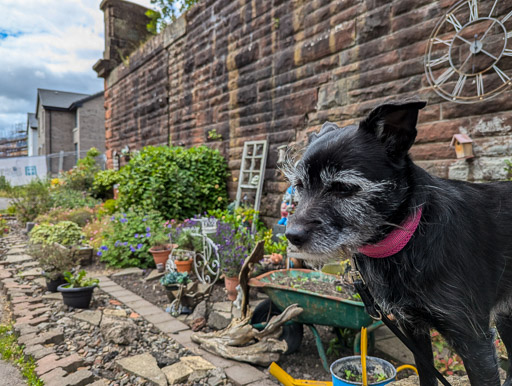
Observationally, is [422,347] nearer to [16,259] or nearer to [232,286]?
[232,286]

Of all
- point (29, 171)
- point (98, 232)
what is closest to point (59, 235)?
point (98, 232)

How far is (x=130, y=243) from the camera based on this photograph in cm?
684

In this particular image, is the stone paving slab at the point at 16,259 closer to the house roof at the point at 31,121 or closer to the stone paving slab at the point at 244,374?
the stone paving slab at the point at 244,374

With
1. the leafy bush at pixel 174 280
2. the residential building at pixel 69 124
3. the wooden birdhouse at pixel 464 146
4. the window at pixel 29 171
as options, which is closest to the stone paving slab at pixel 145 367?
the leafy bush at pixel 174 280

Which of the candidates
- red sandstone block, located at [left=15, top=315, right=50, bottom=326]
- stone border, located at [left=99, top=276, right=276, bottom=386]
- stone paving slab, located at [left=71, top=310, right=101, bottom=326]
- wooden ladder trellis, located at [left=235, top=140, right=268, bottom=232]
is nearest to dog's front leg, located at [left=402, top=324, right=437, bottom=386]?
stone border, located at [left=99, top=276, right=276, bottom=386]

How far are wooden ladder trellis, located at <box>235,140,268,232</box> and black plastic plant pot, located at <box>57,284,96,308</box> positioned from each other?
3.13 metres

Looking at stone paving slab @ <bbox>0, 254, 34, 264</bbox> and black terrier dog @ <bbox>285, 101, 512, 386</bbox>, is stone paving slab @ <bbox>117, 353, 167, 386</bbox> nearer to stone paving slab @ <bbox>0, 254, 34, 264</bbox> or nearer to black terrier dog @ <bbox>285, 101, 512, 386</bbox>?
black terrier dog @ <bbox>285, 101, 512, 386</bbox>

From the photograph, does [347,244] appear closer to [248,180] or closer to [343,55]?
[343,55]

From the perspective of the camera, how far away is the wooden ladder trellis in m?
7.14

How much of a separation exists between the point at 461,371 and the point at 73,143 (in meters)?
36.5

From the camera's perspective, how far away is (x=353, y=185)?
1326 millimetres

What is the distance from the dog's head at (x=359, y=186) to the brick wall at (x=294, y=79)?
10.4 feet

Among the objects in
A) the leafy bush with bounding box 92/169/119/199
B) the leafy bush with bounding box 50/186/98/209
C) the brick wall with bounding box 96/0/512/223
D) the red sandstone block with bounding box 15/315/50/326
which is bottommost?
the red sandstone block with bounding box 15/315/50/326

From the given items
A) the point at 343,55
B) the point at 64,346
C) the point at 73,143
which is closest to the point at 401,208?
the point at 64,346
